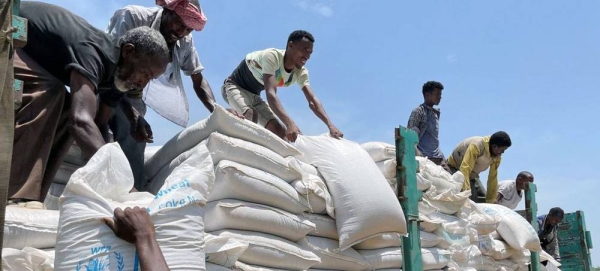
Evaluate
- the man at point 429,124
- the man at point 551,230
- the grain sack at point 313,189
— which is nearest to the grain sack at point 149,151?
the grain sack at point 313,189

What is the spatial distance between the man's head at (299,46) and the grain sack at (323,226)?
1175mm

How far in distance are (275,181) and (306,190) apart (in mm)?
190

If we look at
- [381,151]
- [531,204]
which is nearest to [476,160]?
[531,204]

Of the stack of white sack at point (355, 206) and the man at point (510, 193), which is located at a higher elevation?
the man at point (510, 193)

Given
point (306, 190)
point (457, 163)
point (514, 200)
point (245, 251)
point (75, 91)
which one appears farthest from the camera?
point (514, 200)

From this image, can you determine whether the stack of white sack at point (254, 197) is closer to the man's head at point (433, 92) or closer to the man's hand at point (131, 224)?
the man's hand at point (131, 224)

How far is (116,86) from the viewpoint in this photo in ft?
7.41

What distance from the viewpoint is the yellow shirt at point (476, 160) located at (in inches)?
188

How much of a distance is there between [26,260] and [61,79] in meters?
0.75

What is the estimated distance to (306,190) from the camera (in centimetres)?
261

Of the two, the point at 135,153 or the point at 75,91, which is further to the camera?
the point at 135,153

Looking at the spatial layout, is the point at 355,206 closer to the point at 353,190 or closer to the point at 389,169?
the point at 353,190

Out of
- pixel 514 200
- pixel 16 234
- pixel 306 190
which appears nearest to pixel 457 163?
pixel 514 200

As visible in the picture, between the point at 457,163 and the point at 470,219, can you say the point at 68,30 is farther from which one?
the point at 457,163
